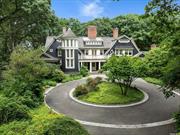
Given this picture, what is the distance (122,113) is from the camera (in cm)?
1641

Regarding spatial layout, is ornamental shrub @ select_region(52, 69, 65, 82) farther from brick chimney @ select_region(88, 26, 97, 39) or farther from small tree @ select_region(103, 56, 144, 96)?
brick chimney @ select_region(88, 26, 97, 39)

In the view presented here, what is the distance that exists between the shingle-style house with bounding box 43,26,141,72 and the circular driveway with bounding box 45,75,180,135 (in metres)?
14.8

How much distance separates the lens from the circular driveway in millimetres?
13125

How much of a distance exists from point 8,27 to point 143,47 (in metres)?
30.9

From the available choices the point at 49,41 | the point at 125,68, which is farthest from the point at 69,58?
the point at 125,68

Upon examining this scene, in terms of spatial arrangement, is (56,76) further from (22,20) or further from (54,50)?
(54,50)

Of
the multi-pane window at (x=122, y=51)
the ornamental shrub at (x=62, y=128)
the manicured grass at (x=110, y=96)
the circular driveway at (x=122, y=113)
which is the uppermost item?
the multi-pane window at (x=122, y=51)

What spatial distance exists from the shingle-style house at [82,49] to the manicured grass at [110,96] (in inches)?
572

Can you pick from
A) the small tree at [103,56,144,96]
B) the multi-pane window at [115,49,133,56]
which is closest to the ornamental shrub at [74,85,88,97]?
the small tree at [103,56,144,96]

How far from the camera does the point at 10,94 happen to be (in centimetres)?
1789

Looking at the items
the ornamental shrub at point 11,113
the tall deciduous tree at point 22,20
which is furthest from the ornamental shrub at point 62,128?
the tall deciduous tree at point 22,20

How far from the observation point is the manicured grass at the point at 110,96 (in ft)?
62.7

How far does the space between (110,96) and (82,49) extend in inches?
784

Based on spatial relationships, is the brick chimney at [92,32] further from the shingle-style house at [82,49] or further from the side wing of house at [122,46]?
the side wing of house at [122,46]
